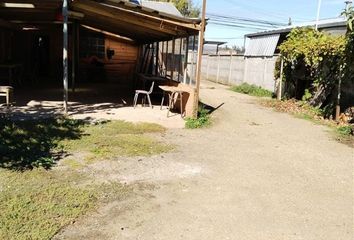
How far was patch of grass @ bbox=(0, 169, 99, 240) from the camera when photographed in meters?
3.98

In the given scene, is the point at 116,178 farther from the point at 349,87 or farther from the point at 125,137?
the point at 349,87

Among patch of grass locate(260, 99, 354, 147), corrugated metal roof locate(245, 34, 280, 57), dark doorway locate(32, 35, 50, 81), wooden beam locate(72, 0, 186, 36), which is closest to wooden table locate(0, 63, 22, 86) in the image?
dark doorway locate(32, 35, 50, 81)

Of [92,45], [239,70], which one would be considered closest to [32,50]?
[92,45]

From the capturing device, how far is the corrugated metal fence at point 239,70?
18.8 m

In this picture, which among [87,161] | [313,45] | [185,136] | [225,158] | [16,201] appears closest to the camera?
[16,201]

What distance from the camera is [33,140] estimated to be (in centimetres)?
721

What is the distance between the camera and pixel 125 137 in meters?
8.02

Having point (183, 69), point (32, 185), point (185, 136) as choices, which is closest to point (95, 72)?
Answer: point (183, 69)

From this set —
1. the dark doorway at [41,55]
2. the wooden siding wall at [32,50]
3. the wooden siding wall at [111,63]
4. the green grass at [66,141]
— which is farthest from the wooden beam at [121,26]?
the dark doorway at [41,55]

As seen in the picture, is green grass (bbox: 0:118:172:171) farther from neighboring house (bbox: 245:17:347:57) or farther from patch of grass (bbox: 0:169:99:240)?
neighboring house (bbox: 245:17:347:57)

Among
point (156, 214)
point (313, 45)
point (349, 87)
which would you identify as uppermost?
point (313, 45)

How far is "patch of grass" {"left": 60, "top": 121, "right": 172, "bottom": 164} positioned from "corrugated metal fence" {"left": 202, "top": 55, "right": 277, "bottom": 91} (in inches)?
428

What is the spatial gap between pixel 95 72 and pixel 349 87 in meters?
12.8

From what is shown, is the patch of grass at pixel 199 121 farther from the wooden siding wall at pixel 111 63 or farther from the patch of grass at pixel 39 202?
the wooden siding wall at pixel 111 63
